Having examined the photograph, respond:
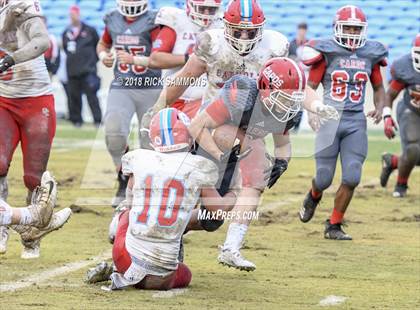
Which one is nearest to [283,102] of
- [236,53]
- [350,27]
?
[236,53]

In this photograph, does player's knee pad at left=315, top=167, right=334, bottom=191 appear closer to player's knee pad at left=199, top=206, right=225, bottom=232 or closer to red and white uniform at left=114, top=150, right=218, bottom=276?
player's knee pad at left=199, top=206, right=225, bottom=232

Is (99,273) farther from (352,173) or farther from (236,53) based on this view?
(352,173)

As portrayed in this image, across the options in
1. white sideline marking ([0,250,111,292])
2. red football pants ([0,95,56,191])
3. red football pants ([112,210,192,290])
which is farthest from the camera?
red football pants ([0,95,56,191])

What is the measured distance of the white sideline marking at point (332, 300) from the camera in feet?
17.0

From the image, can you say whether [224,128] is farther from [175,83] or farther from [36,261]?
[36,261]

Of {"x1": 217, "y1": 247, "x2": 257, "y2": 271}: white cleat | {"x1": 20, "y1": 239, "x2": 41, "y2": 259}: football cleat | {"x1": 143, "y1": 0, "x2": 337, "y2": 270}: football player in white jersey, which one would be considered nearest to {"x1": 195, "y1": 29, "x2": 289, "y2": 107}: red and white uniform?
{"x1": 143, "y1": 0, "x2": 337, "y2": 270}: football player in white jersey

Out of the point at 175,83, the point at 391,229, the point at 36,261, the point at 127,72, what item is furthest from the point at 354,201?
the point at 36,261

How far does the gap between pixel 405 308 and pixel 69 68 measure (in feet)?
37.9

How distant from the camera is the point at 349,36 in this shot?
7613 mm

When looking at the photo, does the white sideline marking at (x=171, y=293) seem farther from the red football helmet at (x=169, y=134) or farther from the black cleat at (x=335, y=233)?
the black cleat at (x=335, y=233)

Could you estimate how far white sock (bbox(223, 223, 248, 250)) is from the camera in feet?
18.1

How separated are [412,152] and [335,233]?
2.37 metres

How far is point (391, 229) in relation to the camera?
7883 millimetres

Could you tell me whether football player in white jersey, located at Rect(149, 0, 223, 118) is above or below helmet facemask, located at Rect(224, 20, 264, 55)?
below
